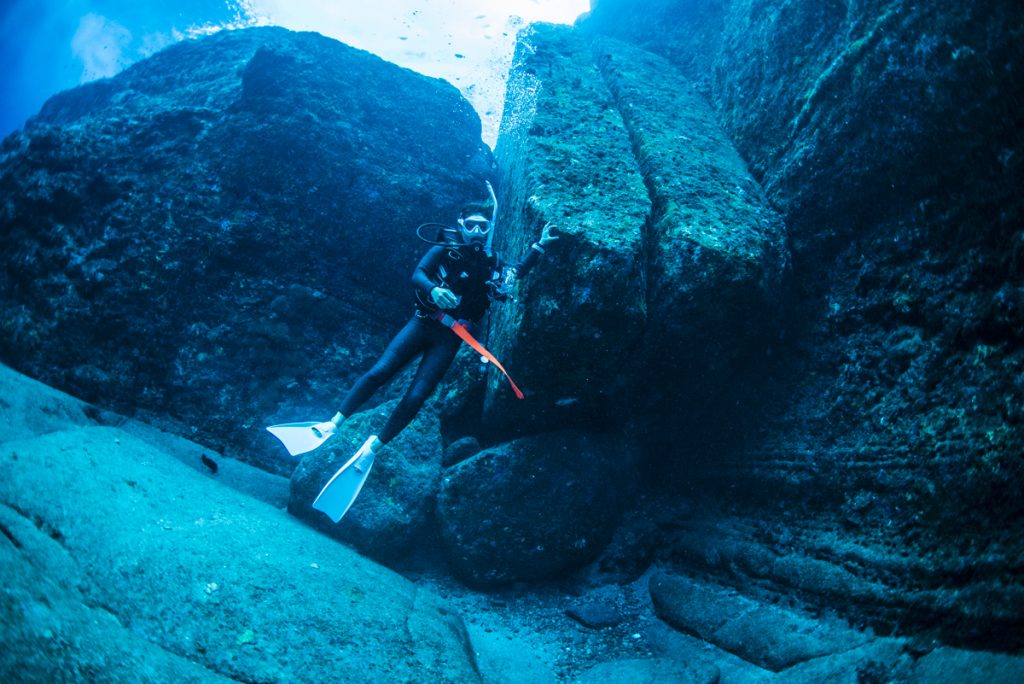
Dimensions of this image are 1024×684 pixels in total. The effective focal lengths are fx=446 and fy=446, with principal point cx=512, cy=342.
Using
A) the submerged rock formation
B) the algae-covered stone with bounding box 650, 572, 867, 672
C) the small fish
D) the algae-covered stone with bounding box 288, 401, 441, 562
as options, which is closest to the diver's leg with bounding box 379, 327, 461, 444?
the algae-covered stone with bounding box 288, 401, 441, 562

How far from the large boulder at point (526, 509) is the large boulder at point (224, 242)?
249cm

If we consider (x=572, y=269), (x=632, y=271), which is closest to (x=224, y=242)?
(x=572, y=269)

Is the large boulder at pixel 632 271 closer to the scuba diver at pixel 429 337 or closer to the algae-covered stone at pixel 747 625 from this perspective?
the scuba diver at pixel 429 337

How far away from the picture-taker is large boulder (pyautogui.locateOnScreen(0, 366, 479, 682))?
1.85 meters

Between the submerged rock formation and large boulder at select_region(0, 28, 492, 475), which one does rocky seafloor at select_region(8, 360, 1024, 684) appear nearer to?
the submerged rock formation

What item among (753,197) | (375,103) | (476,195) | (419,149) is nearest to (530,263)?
(753,197)

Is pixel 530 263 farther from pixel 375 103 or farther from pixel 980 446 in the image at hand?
pixel 375 103

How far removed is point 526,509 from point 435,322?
220 cm

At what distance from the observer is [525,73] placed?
679 cm

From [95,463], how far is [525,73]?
6.93 m

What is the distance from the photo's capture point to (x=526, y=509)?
464 cm

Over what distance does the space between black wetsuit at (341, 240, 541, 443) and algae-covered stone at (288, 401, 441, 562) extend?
479 mm

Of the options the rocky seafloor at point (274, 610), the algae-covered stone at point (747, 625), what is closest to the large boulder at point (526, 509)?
the rocky seafloor at point (274, 610)

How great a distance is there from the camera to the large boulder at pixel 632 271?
157 inches
